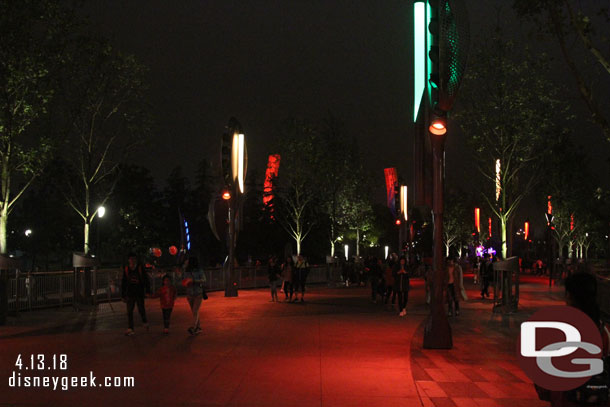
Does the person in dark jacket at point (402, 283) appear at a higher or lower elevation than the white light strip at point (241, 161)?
lower

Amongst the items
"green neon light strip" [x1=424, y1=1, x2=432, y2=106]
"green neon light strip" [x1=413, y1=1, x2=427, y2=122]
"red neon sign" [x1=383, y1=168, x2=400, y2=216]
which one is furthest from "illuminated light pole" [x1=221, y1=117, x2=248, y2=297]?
"red neon sign" [x1=383, y1=168, x2=400, y2=216]

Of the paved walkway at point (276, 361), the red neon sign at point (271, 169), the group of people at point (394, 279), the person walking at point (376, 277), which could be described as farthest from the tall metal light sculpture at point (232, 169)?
the red neon sign at point (271, 169)

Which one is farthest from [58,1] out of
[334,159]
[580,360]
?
[334,159]

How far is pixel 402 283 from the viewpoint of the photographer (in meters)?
20.8

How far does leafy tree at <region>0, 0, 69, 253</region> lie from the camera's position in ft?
66.8

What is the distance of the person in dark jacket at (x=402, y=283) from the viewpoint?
20.6m

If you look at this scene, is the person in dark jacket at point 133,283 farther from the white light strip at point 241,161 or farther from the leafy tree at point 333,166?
the leafy tree at point 333,166

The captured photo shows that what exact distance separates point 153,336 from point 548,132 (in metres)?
17.7

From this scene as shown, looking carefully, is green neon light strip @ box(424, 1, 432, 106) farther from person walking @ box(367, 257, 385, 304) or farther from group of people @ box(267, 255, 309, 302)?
person walking @ box(367, 257, 385, 304)

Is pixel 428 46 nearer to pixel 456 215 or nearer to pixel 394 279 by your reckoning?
pixel 394 279

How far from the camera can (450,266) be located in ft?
69.2

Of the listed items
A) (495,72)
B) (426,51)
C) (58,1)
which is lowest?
(426,51)

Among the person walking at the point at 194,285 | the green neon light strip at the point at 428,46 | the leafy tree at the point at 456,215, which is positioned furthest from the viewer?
the leafy tree at the point at 456,215

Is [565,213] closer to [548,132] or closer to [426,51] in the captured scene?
[548,132]
